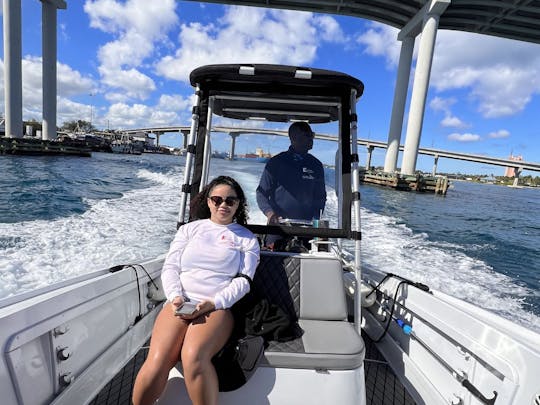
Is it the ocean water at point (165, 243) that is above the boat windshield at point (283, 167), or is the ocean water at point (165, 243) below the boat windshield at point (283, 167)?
below

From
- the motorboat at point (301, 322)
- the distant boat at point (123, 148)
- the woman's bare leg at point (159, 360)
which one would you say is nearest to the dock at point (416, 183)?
the motorboat at point (301, 322)

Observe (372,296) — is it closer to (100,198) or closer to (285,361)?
(285,361)

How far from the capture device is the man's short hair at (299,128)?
335cm

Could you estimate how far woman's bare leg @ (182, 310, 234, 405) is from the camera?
1727 millimetres

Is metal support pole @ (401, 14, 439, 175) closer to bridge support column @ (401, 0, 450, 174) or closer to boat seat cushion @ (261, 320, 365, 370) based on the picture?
bridge support column @ (401, 0, 450, 174)

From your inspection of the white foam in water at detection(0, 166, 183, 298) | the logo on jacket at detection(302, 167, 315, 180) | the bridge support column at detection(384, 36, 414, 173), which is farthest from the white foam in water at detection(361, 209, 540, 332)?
the bridge support column at detection(384, 36, 414, 173)

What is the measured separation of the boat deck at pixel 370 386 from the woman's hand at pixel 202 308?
2.82 feet

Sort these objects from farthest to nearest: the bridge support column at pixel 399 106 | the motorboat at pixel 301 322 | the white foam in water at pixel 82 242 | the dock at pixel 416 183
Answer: the bridge support column at pixel 399 106 → the dock at pixel 416 183 → the white foam in water at pixel 82 242 → the motorboat at pixel 301 322

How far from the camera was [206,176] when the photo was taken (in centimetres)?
319

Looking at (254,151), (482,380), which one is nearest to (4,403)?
(482,380)

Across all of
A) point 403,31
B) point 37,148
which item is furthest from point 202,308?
point 403,31

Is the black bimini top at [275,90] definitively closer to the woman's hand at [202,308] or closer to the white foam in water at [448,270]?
the woman's hand at [202,308]

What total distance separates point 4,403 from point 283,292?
1.65 m

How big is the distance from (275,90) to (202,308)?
1.86 meters
